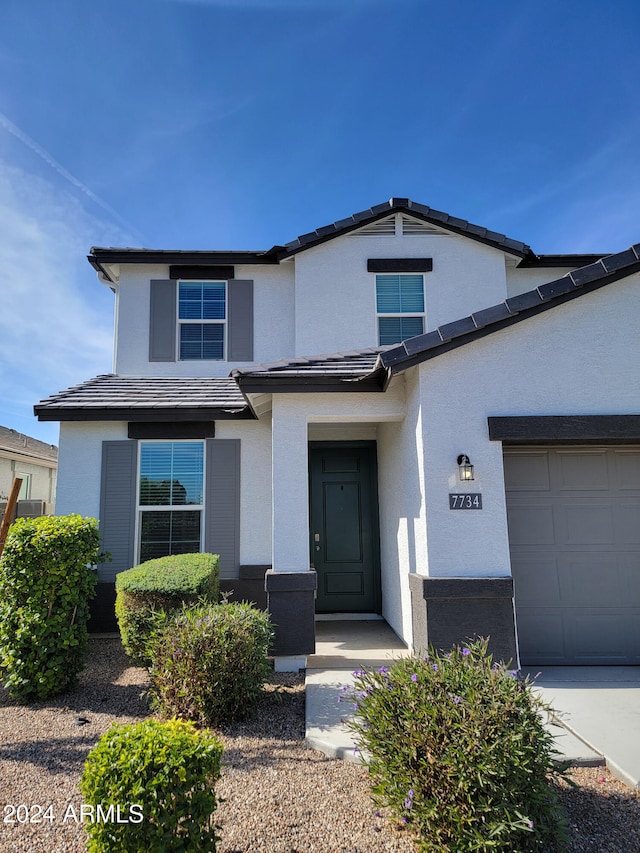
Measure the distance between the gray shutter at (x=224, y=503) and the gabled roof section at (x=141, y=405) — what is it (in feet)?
1.72

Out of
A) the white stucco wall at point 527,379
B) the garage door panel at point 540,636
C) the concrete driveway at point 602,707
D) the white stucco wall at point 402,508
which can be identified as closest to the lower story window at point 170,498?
the white stucco wall at point 402,508

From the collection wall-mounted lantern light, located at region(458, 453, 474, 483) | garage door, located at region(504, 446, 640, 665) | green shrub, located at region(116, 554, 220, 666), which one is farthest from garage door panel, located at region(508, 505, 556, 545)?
green shrub, located at region(116, 554, 220, 666)

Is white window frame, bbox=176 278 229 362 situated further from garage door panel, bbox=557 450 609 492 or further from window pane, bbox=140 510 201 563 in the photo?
garage door panel, bbox=557 450 609 492

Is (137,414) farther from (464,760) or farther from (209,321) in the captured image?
(464,760)

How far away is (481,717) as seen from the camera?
2.68 meters

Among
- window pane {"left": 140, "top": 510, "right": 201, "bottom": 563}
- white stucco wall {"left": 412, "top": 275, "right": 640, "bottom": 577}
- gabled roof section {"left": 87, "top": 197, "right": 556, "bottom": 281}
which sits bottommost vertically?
window pane {"left": 140, "top": 510, "right": 201, "bottom": 563}

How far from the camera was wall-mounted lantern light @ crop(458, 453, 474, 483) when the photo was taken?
209 inches

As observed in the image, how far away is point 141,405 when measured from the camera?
752 centimetres

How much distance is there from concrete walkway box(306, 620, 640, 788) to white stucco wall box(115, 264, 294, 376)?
507 centimetres

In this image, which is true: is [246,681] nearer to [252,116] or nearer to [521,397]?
[521,397]

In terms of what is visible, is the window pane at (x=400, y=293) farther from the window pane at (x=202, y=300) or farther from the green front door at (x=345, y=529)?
the window pane at (x=202, y=300)

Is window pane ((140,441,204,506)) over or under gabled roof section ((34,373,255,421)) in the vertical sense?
under

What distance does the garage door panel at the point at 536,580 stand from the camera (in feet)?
18.5

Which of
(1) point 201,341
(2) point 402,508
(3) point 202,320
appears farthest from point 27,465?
(2) point 402,508
